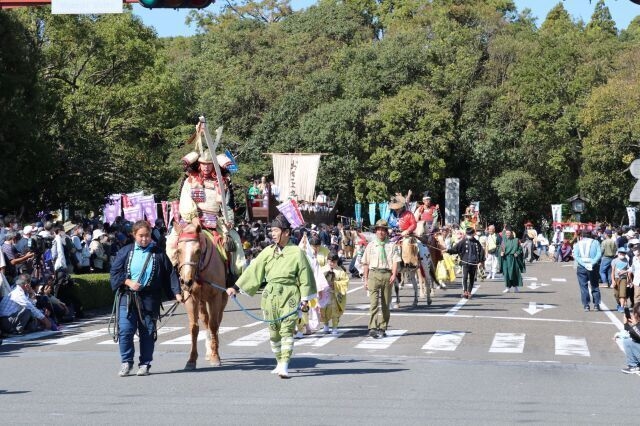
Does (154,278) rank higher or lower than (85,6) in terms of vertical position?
lower

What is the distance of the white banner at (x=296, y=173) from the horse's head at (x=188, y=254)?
40981mm

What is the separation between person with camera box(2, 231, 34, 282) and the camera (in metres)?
22.3

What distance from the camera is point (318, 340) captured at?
18297 millimetres

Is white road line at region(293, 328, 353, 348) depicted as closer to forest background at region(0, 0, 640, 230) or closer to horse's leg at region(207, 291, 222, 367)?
horse's leg at region(207, 291, 222, 367)

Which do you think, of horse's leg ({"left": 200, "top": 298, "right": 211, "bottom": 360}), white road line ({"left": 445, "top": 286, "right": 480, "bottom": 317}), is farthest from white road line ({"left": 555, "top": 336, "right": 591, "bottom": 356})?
horse's leg ({"left": 200, "top": 298, "right": 211, "bottom": 360})

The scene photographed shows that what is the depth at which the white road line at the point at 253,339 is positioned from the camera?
17.7 meters

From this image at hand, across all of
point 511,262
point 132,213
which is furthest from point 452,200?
point 511,262

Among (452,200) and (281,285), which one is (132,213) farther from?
(452,200)

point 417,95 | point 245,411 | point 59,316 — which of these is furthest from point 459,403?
point 417,95

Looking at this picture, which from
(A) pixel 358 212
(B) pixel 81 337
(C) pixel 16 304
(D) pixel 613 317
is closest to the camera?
(B) pixel 81 337

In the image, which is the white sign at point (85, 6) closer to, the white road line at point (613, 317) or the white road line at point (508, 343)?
the white road line at point (508, 343)

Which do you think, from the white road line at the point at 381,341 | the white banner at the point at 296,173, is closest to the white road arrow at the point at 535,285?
the white road line at the point at 381,341

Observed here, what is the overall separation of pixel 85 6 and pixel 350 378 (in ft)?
16.9

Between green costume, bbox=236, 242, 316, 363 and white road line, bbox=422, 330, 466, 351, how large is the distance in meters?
4.08
